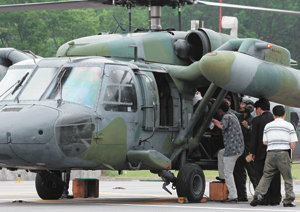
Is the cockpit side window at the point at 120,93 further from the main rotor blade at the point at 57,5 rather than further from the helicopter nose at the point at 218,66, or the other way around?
the main rotor blade at the point at 57,5

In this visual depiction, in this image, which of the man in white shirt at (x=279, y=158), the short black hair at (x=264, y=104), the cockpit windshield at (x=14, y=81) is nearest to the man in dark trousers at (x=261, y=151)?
the short black hair at (x=264, y=104)

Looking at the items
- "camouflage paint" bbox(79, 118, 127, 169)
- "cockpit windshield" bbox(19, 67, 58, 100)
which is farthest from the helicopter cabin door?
"cockpit windshield" bbox(19, 67, 58, 100)

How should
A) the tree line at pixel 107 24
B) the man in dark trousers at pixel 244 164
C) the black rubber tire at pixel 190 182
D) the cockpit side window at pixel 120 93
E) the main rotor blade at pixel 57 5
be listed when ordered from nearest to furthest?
the cockpit side window at pixel 120 93 < the black rubber tire at pixel 190 182 < the man in dark trousers at pixel 244 164 < the main rotor blade at pixel 57 5 < the tree line at pixel 107 24

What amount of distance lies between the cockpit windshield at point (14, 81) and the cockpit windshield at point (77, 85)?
0.77 metres

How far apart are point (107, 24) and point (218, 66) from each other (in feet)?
196

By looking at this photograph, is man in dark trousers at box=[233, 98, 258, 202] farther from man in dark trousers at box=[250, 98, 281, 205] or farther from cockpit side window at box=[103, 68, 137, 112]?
cockpit side window at box=[103, 68, 137, 112]

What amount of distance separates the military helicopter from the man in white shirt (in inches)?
37.9

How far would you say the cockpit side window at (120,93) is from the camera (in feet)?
47.6

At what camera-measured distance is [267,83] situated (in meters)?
15.0

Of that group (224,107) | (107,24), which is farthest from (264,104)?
(107,24)

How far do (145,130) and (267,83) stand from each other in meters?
2.52

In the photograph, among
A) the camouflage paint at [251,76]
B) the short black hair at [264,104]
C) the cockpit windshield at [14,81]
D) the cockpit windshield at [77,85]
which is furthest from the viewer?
the short black hair at [264,104]

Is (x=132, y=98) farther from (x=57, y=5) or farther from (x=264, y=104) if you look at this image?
(x=57, y=5)

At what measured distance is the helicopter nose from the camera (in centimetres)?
1434
